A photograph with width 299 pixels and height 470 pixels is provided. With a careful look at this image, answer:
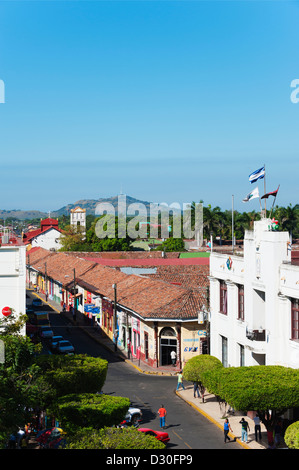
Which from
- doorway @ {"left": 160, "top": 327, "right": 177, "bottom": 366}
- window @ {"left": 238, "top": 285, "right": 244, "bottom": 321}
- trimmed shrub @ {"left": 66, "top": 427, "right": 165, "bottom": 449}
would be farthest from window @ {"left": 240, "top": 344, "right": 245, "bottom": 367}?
trimmed shrub @ {"left": 66, "top": 427, "right": 165, "bottom": 449}

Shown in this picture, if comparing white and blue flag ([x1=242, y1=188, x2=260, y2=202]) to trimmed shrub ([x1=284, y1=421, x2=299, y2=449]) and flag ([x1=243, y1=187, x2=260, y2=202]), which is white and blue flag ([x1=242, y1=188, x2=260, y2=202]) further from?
trimmed shrub ([x1=284, y1=421, x2=299, y2=449])

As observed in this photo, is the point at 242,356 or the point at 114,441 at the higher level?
the point at 114,441

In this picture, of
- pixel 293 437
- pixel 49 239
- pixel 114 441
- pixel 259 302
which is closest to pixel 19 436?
pixel 114 441

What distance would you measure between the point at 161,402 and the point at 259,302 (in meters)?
9.41

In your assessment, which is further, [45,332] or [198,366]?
[45,332]

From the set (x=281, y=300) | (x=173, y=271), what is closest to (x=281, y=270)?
(x=281, y=300)

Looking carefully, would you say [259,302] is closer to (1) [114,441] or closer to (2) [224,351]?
(2) [224,351]

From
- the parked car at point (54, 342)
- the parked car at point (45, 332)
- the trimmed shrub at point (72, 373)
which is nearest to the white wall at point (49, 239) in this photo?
the parked car at point (45, 332)

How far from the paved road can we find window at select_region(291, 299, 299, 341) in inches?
249

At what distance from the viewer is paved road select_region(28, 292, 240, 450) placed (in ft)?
103

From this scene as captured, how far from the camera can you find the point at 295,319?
32.3 metres

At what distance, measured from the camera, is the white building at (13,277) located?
122ft

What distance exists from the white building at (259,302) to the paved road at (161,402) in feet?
14.9
